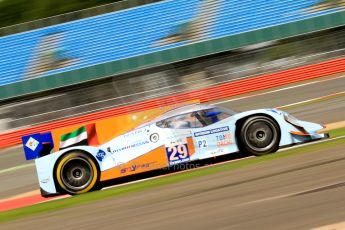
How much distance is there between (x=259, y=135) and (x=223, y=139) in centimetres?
56

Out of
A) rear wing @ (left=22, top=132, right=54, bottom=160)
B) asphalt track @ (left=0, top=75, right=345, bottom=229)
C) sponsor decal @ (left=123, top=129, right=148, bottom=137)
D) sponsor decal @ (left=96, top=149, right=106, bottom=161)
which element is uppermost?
rear wing @ (left=22, top=132, right=54, bottom=160)

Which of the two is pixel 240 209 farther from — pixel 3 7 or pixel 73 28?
pixel 3 7

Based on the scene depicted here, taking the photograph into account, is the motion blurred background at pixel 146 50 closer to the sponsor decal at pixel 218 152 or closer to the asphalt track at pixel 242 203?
the sponsor decal at pixel 218 152

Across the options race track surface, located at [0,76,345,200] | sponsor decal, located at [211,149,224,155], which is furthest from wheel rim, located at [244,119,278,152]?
race track surface, located at [0,76,345,200]

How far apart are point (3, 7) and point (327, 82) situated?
17063 mm

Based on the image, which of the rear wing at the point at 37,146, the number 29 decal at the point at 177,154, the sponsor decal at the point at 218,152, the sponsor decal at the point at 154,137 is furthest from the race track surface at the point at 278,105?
the sponsor decal at the point at 218,152

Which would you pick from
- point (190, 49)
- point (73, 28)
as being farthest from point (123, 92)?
point (73, 28)

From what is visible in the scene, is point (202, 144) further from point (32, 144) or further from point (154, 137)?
point (32, 144)

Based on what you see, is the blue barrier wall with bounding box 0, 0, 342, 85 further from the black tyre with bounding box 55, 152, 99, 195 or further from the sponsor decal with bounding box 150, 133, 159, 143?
the black tyre with bounding box 55, 152, 99, 195

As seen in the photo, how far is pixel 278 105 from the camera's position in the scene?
16.2 metres

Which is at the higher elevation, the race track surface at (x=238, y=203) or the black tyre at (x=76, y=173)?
the black tyre at (x=76, y=173)

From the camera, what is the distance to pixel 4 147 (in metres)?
19.5

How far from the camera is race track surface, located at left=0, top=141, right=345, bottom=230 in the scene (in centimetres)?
552

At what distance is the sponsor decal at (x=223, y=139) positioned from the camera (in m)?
8.91
